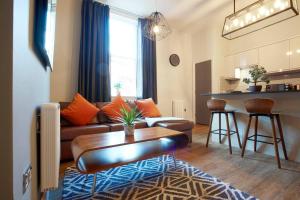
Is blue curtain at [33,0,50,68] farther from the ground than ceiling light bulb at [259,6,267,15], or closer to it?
closer to it

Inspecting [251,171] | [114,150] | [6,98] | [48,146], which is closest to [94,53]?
[114,150]

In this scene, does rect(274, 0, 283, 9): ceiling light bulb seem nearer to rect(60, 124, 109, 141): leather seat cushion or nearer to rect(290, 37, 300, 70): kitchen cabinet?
rect(290, 37, 300, 70): kitchen cabinet

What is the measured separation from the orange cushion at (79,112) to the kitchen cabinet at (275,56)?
4.22 meters

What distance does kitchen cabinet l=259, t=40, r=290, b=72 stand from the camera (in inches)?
152

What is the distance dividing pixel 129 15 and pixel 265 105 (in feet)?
11.7

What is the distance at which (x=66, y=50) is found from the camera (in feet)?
11.3

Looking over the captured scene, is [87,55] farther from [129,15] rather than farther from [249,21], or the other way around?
[249,21]

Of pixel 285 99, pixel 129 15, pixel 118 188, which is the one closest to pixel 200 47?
pixel 129 15

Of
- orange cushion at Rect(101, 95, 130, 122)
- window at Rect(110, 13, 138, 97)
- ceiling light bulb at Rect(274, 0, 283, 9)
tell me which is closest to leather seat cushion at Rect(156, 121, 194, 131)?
orange cushion at Rect(101, 95, 130, 122)

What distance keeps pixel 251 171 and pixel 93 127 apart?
7.42ft

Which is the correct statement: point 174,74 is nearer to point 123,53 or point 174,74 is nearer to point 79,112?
point 123,53

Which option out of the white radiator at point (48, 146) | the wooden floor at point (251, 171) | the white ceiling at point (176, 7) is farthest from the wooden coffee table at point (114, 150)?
the white ceiling at point (176, 7)

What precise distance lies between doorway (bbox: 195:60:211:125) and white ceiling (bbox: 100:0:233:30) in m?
1.40

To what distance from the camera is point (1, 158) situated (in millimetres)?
716
